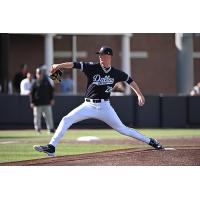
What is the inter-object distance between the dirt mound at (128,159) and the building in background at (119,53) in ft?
36.3

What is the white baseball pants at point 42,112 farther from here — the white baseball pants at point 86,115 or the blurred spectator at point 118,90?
the white baseball pants at point 86,115

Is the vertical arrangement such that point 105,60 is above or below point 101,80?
above

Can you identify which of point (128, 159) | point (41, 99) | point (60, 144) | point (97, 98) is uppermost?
point (97, 98)

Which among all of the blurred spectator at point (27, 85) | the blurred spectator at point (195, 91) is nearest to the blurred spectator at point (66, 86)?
the blurred spectator at point (27, 85)

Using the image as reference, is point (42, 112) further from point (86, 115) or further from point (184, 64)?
point (86, 115)

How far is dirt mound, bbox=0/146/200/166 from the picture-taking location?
994 cm

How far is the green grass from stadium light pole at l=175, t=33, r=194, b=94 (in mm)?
2214

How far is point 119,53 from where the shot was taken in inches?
894

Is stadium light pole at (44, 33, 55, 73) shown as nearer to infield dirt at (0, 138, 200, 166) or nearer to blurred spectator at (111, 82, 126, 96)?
blurred spectator at (111, 82, 126, 96)

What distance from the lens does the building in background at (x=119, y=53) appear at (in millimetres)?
22172

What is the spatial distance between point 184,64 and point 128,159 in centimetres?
901

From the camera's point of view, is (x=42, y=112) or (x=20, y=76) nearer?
(x=42, y=112)

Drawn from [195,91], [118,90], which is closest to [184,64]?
[195,91]
